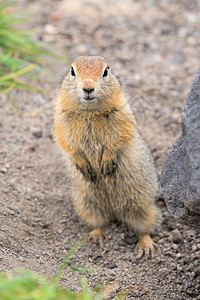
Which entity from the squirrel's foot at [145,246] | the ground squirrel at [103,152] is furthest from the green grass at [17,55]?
the squirrel's foot at [145,246]

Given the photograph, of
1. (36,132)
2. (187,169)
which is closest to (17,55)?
(36,132)

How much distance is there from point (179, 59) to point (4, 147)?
382 cm

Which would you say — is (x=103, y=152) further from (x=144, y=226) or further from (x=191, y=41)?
(x=191, y=41)

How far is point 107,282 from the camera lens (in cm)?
447

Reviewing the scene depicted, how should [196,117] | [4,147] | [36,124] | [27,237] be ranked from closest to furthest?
[196,117]
[27,237]
[4,147]
[36,124]

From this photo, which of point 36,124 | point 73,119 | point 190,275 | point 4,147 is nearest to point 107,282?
point 190,275

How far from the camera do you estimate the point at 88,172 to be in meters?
5.11

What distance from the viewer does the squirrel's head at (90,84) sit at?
4.46 metres

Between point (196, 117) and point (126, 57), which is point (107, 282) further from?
point (126, 57)

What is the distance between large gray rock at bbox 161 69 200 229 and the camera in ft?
11.4

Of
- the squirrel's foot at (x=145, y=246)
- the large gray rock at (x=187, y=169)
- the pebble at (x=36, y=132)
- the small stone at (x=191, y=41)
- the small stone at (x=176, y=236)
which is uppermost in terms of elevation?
the large gray rock at (x=187, y=169)

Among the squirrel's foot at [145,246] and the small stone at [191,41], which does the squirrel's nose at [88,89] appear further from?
the small stone at [191,41]

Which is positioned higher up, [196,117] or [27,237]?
[196,117]

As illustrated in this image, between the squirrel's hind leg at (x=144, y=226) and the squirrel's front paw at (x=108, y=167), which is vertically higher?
the squirrel's front paw at (x=108, y=167)
